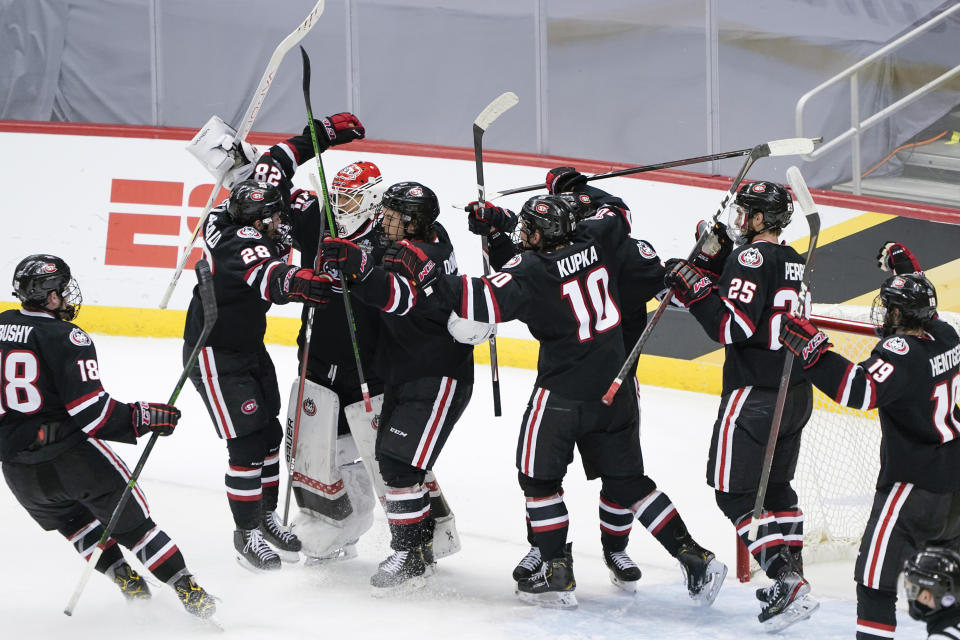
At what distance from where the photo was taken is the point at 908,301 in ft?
9.91

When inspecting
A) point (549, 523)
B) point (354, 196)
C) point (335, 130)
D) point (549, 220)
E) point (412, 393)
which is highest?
point (335, 130)

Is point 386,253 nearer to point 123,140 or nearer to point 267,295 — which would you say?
point 267,295

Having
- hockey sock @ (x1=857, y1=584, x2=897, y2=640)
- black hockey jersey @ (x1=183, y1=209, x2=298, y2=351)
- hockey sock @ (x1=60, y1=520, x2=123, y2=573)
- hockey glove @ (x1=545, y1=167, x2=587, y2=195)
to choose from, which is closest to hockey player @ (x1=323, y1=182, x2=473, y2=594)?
black hockey jersey @ (x1=183, y1=209, x2=298, y2=351)

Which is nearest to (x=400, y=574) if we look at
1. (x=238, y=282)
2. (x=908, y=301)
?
(x=238, y=282)

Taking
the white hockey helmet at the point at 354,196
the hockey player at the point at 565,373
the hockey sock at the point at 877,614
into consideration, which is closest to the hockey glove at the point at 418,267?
the hockey player at the point at 565,373

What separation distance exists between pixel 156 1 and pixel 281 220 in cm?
382

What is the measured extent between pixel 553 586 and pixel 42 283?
175 cm

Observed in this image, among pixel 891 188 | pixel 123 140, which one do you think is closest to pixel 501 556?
pixel 891 188

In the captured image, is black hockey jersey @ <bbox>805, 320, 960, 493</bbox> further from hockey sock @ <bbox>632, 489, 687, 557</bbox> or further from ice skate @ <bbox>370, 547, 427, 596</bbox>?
ice skate @ <bbox>370, 547, 427, 596</bbox>

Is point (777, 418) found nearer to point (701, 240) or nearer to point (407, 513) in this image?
point (701, 240)

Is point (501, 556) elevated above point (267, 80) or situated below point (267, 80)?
below

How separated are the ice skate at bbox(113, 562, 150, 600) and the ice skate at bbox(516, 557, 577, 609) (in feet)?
3.83

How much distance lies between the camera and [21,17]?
7453 mm

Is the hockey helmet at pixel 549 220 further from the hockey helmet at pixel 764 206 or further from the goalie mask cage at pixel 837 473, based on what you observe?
the goalie mask cage at pixel 837 473
